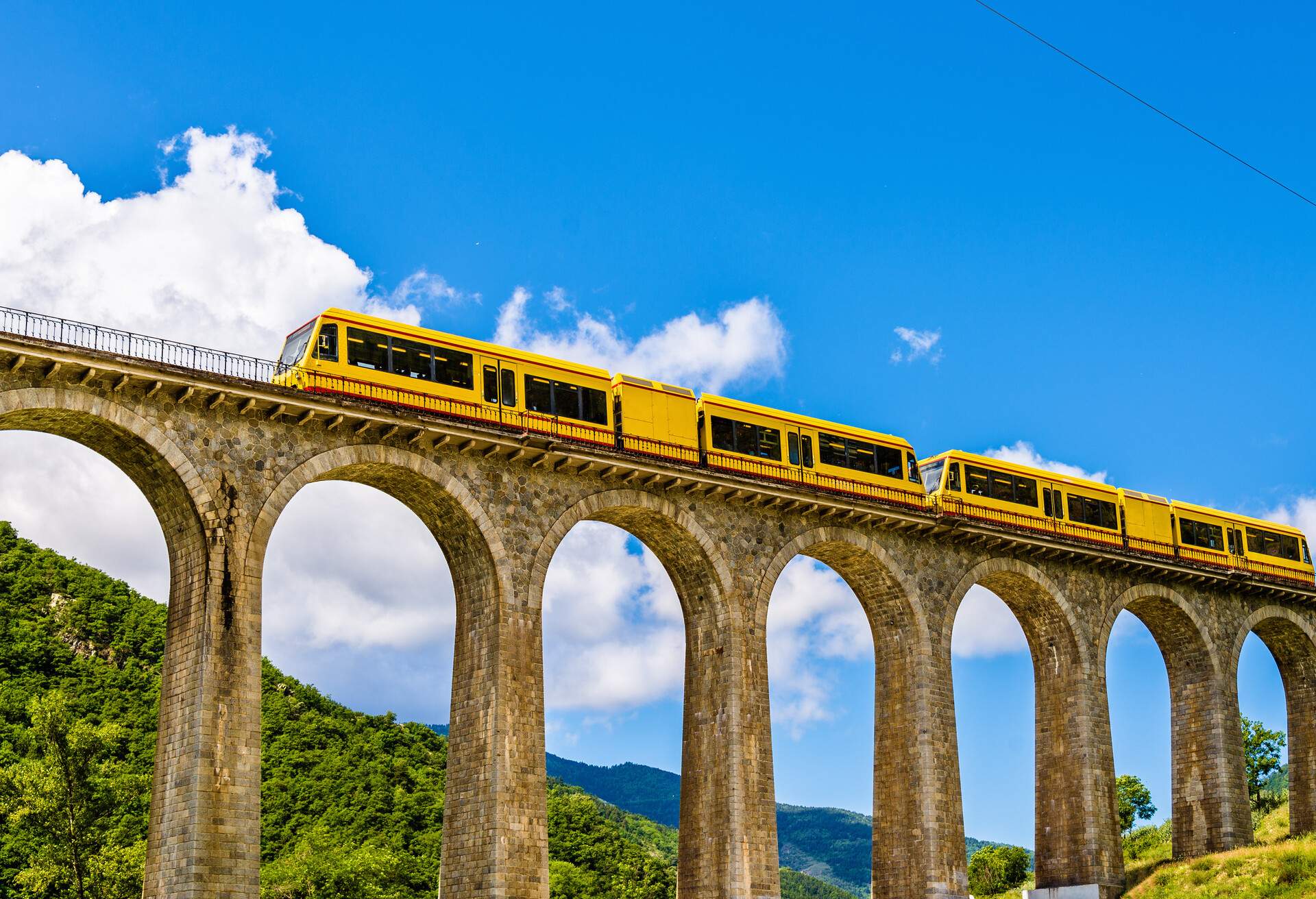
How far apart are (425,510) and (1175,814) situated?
111 ft

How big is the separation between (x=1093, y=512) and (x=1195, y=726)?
1008 centimetres

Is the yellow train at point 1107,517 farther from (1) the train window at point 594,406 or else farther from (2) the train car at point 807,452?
(1) the train window at point 594,406

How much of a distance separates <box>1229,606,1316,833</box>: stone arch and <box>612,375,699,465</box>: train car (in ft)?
90.9

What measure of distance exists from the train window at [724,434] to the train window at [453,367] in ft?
26.5

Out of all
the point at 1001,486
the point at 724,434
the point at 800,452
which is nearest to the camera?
the point at 724,434

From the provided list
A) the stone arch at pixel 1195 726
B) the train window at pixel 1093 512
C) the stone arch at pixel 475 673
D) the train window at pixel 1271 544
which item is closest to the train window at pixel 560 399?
the stone arch at pixel 475 673

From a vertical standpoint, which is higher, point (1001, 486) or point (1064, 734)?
point (1001, 486)

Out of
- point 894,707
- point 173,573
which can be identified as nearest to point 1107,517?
point 894,707

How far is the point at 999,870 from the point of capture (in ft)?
266

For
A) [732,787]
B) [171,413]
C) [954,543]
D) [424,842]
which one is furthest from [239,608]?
[424,842]

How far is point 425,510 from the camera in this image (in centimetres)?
3862

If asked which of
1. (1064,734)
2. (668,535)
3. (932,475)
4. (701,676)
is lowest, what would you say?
(1064,734)

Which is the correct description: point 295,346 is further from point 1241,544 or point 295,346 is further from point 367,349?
point 1241,544

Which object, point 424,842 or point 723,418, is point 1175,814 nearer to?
point 723,418
